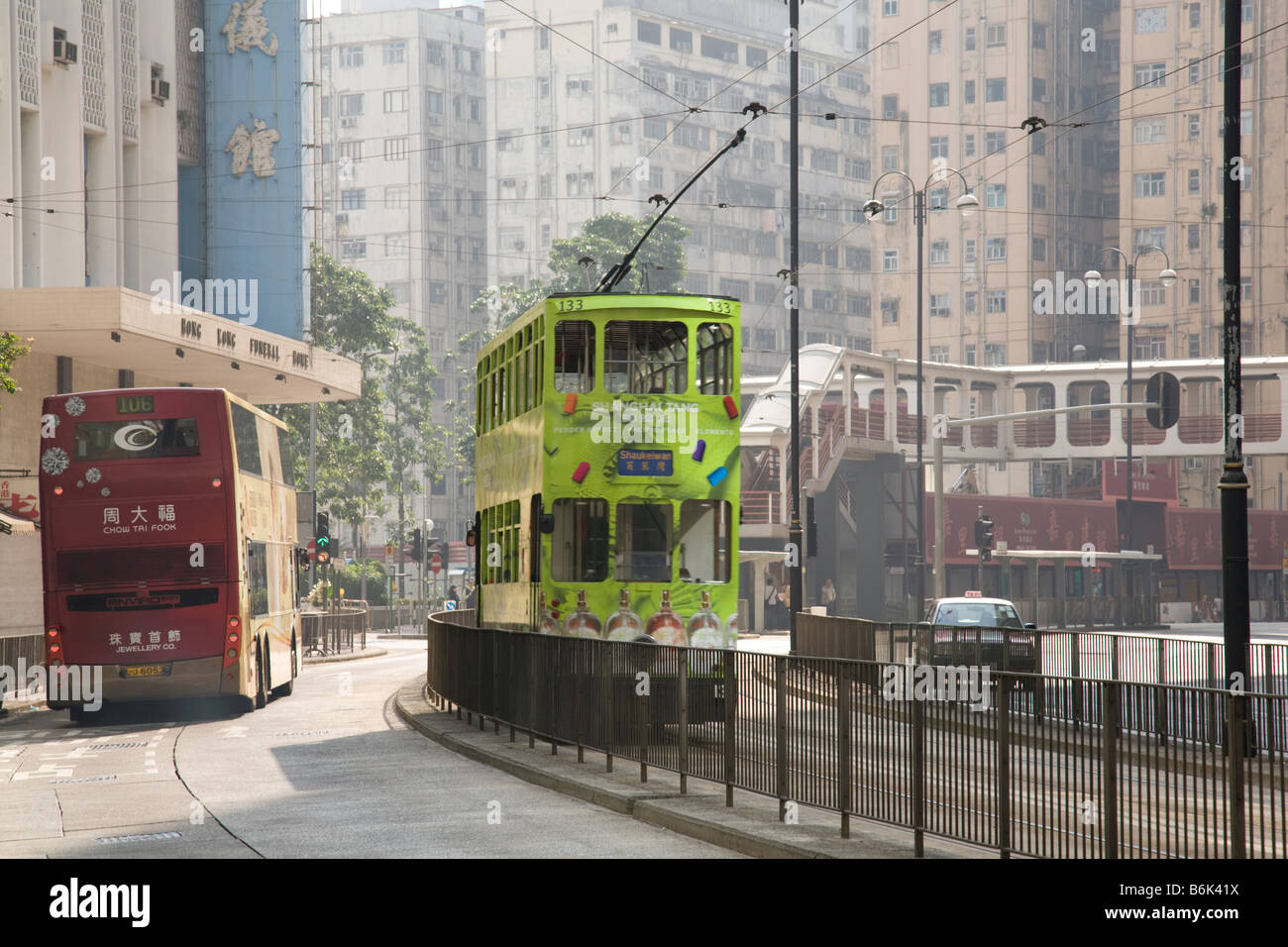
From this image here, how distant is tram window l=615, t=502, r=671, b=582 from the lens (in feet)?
65.3

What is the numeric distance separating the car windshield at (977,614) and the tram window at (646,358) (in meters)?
8.32

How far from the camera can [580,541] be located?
65.3ft

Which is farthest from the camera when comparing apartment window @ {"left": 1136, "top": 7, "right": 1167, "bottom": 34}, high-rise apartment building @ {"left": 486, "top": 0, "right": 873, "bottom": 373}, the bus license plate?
high-rise apartment building @ {"left": 486, "top": 0, "right": 873, "bottom": 373}

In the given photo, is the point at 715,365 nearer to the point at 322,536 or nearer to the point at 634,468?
the point at 634,468

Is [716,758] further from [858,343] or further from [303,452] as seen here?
[858,343]

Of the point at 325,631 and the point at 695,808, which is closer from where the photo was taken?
the point at 695,808

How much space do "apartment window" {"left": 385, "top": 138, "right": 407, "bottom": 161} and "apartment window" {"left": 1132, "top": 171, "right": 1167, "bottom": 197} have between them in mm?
58304

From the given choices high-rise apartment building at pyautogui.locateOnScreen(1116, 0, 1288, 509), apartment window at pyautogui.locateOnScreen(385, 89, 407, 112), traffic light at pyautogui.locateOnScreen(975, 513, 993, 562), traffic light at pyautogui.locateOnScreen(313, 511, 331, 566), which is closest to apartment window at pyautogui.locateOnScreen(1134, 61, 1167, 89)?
high-rise apartment building at pyautogui.locateOnScreen(1116, 0, 1288, 509)

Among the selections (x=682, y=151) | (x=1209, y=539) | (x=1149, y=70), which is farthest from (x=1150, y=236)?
(x=682, y=151)

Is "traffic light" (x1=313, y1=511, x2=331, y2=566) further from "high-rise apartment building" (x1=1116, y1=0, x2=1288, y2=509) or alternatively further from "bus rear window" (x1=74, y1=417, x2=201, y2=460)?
"high-rise apartment building" (x1=1116, y1=0, x2=1288, y2=509)

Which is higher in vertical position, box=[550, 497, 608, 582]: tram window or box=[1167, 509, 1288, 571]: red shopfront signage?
box=[550, 497, 608, 582]: tram window

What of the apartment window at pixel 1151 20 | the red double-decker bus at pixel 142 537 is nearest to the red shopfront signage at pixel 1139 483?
the apartment window at pixel 1151 20

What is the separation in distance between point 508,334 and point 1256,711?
1542cm

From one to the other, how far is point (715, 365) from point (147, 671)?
9033mm
